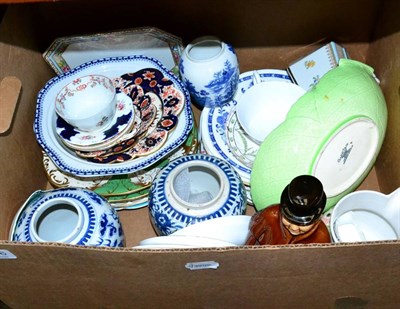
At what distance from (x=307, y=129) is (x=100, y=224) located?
277 mm

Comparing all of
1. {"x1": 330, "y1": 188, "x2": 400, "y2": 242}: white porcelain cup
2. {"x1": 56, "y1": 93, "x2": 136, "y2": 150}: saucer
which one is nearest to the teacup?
{"x1": 56, "y1": 93, "x2": 136, "y2": 150}: saucer

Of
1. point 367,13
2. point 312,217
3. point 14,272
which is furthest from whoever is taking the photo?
point 367,13

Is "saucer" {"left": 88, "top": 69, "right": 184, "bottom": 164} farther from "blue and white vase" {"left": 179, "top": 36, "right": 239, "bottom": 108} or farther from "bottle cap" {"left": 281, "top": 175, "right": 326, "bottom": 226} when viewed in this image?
"bottle cap" {"left": 281, "top": 175, "right": 326, "bottom": 226}

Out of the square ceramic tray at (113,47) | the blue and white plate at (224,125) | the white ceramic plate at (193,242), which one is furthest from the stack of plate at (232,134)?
the white ceramic plate at (193,242)

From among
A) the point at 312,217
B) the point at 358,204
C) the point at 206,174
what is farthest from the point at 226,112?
the point at 312,217

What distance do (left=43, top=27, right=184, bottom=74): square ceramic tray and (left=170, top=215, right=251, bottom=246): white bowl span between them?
1.11 ft

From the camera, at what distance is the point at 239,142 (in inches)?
30.6

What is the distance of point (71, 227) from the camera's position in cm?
71

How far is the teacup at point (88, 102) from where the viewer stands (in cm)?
70

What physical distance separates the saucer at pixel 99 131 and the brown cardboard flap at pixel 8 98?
0.25ft

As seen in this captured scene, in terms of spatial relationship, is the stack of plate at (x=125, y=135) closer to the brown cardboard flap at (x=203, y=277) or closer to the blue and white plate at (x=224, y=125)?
the blue and white plate at (x=224, y=125)

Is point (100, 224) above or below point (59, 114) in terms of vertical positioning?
below

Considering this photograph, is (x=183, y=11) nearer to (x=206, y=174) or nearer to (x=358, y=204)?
(x=206, y=174)

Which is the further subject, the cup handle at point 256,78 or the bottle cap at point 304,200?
the cup handle at point 256,78
